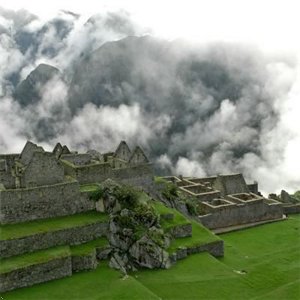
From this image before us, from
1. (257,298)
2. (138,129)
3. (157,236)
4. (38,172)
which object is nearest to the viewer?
(257,298)

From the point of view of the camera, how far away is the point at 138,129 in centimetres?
8062

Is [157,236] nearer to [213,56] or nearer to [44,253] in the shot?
[44,253]

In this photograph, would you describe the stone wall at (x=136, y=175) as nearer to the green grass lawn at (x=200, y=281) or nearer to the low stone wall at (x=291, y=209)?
the green grass lawn at (x=200, y=281)

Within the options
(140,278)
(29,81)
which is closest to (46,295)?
(140,278)

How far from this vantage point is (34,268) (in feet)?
73.3

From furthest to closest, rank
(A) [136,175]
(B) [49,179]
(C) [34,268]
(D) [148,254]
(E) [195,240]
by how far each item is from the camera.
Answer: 1. (A) [136,175]
2. (E) [195,240]
3. (B) [49,179]
4. (D) [148,254]
5. (C) [34,268]

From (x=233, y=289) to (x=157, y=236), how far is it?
517cm

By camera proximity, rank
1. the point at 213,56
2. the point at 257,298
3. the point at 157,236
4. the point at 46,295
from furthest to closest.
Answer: the point at 213,56, the point at 157,236, the point at 257,298, the point at 46,295

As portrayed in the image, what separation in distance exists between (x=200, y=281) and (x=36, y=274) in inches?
319

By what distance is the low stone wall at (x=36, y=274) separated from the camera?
70.8 feet

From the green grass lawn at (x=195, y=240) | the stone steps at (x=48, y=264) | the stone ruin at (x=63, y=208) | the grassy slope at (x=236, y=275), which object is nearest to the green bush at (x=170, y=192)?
the stone ruin at (x=63, y=208)

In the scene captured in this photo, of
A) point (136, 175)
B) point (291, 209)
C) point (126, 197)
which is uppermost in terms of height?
point (136, 175)

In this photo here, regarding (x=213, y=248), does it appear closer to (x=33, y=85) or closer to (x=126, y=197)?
(x=126, y=197)

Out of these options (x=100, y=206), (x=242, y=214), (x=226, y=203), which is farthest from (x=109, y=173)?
(x=242, y=214)
